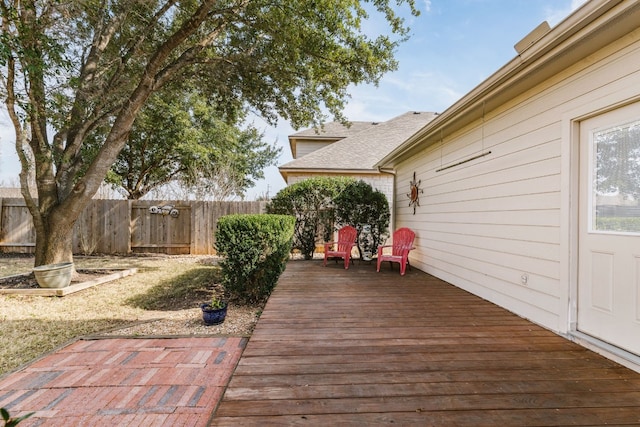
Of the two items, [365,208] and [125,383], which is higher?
[365,208]

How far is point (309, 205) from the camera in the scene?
7.34 m

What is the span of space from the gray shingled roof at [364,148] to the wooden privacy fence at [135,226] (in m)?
2.28

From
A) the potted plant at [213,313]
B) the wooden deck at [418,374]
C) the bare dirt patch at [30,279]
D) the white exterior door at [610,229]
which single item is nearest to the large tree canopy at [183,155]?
the bare dirt patch at [30,279]

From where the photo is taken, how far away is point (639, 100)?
81.3 inches

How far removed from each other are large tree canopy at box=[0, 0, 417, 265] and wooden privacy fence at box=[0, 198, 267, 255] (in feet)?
9.48

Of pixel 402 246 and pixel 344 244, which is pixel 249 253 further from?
pixel 402 246

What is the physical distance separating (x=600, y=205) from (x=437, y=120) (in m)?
2.25

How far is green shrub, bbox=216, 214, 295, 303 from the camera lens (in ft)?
13.7

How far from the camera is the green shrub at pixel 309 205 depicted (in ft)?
23.8

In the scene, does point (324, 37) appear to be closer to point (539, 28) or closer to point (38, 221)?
point (539, 28)

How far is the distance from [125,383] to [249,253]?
2.21m

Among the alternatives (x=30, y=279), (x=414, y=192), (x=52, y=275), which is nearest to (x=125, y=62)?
(x=52, y=275)

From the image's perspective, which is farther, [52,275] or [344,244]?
[344,244]

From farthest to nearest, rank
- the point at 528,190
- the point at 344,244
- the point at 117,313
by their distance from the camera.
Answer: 1. the point at 344,244
2. the point at 117,313
3. the point at 528,190
